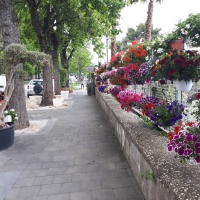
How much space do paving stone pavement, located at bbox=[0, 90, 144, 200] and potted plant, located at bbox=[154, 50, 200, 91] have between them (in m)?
1.73

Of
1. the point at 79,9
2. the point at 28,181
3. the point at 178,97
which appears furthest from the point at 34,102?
the point at 178,97

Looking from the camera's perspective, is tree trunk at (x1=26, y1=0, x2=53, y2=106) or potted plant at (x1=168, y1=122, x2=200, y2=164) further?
tree trunk at (x1=26, y1=0, x2=53, y2=106)

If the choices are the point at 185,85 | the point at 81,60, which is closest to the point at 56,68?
the point at 185,85

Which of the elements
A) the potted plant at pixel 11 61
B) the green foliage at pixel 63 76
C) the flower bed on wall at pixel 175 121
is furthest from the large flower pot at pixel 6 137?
the green foliage at pixel 63 76

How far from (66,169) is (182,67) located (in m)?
2.68

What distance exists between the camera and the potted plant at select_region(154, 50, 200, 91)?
266cm

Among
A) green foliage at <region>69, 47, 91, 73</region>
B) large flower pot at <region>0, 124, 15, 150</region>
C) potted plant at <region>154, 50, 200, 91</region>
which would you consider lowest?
large flower pot at <region>0, 124, 15, 150</region>

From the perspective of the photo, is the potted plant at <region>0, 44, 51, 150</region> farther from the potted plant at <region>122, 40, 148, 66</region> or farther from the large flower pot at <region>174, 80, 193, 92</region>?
the large flower pot at <region>174, 80, 193, 92</region>

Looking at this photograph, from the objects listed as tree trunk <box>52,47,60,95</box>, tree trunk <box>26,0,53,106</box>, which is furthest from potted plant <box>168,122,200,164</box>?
tree trunk <box>52,47,60,95</box>

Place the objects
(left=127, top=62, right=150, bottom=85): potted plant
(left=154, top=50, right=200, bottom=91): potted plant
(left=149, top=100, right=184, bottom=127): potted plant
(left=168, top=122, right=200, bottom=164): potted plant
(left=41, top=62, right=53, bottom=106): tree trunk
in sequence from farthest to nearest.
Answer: (left=41, top=62, right=53, bottom=106): tree trunk → (left=127, top=62, right=150, bottom=85): potted plant → (left=149, top=100, right=184, bottom=127): potted plant → (left=154, top=50, right=200, bottom=91): potted plant → (left=168, top=122, right=200, bottom=164): potted plant

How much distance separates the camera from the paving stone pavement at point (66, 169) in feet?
9.77

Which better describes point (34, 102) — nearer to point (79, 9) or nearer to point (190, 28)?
point (79, 9)

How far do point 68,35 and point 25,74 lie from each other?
905 cm

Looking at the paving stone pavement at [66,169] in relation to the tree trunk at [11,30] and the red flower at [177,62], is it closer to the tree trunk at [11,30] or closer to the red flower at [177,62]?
the tree trunk at [11,30]
